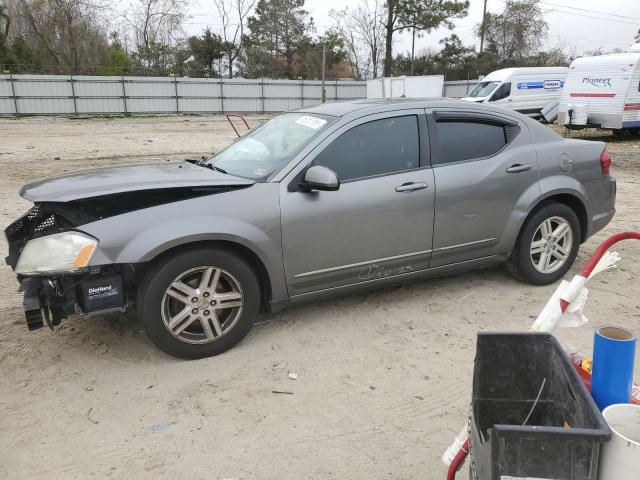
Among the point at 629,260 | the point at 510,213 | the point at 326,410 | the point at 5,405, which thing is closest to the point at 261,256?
the point at 326,410

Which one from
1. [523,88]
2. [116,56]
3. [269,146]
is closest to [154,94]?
[116,56]

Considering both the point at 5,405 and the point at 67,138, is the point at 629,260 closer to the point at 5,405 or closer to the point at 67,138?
the point at 5,405

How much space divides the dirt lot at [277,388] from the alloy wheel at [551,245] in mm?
258

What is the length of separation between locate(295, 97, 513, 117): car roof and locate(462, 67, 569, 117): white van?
19.4m

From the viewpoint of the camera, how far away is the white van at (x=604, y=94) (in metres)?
17.9

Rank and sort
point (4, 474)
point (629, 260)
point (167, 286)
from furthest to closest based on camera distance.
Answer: point (629, 260) < point (167, 286) < point (4, 474)

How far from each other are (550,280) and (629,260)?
4.47 ft

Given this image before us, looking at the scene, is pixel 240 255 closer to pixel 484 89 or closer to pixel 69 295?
pixel 69 295

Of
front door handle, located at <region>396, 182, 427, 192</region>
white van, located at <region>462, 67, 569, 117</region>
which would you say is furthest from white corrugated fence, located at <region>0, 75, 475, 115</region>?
front door handle, located at <region>396, 182, 427, 192</region>

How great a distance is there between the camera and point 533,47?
157 feet

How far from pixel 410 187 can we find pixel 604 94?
17.7 meters

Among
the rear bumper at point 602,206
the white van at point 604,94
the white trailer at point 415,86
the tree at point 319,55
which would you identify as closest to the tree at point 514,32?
the tree at point 319,55

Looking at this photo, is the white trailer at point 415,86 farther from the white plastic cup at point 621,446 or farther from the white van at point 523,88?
the white plastic cup at point 621,446

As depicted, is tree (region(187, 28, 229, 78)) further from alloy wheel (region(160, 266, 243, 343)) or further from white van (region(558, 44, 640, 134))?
alloy wheel (region(160, 266, 243, 343))
